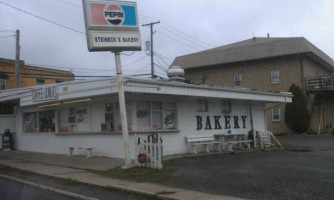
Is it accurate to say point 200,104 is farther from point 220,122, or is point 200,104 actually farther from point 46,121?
point 46,121

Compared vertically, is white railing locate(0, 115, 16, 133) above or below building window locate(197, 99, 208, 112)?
below

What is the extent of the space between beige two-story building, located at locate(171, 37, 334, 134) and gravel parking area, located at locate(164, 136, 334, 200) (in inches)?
813

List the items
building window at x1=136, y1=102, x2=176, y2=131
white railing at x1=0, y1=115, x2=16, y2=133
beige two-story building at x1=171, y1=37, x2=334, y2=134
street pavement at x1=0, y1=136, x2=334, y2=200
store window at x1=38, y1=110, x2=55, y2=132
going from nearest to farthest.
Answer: street pavement at x1=0, y1=136, x2=334, y2=200, building window at x1=136, y1=102, x2=176, y2=131, store window at x1=38, y1=110, x2=55, y2=132, white railing at x1=0, y1=115, x2=16, y2=133, beige two-story building at x1=171, y1=37, x2=334, y2=134

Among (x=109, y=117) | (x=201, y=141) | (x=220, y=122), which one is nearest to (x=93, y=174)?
(x=109, y=117)

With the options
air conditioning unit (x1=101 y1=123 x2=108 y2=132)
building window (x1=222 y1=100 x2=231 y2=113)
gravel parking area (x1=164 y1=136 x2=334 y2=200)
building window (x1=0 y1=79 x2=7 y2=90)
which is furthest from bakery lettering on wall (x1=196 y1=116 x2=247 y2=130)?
building window (x1=0 y1=79 x2=7 y2=90)

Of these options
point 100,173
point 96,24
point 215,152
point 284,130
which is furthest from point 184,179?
point 284,130

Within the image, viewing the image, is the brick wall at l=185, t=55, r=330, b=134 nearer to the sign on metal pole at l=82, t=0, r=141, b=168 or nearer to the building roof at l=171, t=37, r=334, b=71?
the building roof at l=171, t=37, r=334, b=71

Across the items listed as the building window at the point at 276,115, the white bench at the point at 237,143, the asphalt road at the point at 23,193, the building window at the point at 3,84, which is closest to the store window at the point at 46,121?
the white bench at the point at 237,143

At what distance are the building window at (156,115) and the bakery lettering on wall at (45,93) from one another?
13.5 ft

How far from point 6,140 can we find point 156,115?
10718 mm

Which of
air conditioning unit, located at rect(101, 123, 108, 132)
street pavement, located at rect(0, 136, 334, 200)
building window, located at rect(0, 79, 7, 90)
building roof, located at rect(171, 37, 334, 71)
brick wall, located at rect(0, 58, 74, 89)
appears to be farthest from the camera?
brick wall, located at rect(0, 58, 74, 89)

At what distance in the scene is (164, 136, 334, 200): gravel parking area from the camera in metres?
9.14

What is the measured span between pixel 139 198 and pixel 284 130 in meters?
29.4

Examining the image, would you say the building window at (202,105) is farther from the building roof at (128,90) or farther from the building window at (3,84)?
the building window at (3,84)
